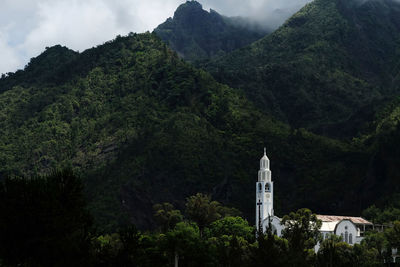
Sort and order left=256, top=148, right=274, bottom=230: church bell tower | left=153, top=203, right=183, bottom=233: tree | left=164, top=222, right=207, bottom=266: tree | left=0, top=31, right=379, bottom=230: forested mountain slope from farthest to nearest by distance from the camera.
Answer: left=0, top=31, right=379, bottom=230: forested mountain slope
left=256, top=148, right=274, bottom=230: church bell tower
left=153, top=203, right=183, bottom=233: tree
left=164, top=222, right=207, bottom=266: tree

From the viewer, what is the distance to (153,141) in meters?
140

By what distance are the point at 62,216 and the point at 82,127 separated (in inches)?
4266

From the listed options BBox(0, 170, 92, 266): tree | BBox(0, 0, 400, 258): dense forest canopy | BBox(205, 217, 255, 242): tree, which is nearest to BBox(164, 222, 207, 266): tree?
BBox(0, 170, 92, 266): tree

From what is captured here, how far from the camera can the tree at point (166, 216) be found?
10736cm

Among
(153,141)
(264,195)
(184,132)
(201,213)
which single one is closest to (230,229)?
(201,213)

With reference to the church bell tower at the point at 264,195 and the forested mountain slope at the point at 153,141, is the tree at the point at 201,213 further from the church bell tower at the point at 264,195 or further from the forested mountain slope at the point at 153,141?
the forested mountain slope at the point at 153,141

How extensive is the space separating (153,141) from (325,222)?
4485 cm

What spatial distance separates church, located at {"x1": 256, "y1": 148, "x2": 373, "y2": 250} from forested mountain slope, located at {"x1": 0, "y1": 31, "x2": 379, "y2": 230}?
13.8 m

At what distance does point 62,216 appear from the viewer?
2088 inches

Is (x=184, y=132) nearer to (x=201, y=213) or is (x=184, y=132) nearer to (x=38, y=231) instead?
(x=201, y=213)

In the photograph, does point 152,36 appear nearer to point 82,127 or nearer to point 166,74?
point 166,74

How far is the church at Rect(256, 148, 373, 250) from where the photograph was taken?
10331cm

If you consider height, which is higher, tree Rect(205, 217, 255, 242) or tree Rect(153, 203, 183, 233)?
tree Rect(153, 203, 183, 233)

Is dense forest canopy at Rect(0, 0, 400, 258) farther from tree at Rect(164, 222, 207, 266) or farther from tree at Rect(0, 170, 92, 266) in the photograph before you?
tree at Rect(0, 170, 92, 266)
